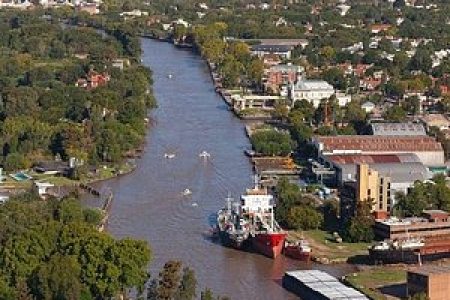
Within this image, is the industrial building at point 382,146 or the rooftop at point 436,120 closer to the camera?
the industrial building at point 382,146

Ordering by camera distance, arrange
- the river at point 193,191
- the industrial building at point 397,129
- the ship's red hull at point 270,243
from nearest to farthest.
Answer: the river at point 193,191 < the ship's red hull at point 270,243 < the industrial building at point 397,129

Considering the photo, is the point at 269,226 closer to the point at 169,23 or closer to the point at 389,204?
the point at 389,204

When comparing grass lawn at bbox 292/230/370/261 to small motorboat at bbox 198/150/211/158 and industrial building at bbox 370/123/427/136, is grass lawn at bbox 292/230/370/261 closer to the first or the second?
small motorboat at bbox 198/150/211/158

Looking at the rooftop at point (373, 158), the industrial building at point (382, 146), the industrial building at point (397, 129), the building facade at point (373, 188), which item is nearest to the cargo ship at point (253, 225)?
the building facade at point (373, 188)

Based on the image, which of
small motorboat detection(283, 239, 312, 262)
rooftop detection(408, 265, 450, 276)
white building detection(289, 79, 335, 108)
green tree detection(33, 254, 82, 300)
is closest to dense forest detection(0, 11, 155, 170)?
white building detection(289, 79, 335, 108)

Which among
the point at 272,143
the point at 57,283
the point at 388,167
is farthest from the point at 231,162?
the point at 57,283

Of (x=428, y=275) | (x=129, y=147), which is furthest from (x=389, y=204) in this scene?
(x=129, y=147)

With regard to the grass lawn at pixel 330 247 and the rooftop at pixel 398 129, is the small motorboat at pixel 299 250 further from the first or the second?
the rooftop at pixel 398 129

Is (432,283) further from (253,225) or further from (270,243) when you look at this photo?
(253,225)
